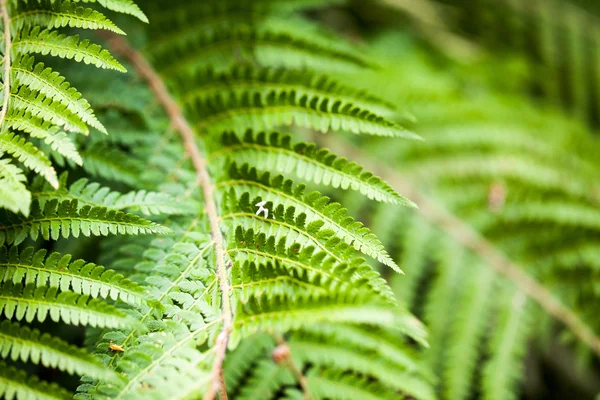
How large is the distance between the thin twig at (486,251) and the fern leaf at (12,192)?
1398 mm

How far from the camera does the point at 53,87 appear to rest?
3.42ft

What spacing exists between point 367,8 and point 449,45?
57 centimetres

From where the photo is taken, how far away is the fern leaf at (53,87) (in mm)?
1026

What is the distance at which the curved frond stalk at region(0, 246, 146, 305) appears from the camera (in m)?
0.96

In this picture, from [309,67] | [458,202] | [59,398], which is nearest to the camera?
[59,398]

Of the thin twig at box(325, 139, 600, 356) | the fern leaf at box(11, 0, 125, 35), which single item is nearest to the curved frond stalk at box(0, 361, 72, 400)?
the fern leaf at box(11, 0, 125, 35)

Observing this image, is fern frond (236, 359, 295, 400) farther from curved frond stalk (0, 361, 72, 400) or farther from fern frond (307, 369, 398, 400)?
curved frond stalk (0, 361, 72, 400)

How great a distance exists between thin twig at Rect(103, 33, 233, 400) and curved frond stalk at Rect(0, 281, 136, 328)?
0.19 metres

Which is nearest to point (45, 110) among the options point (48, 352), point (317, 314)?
point (48, 352)

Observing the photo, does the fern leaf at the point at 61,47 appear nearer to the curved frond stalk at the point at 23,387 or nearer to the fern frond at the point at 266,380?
the curved frond stalk at the point at 23,387

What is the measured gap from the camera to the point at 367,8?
290 cm

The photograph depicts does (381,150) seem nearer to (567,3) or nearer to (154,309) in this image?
(154,309)

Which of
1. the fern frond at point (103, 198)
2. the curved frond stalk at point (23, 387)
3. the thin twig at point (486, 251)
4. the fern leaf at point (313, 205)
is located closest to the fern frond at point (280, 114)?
the fern leaf at point (313, 205)

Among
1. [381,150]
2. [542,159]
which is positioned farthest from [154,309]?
[542,159]
